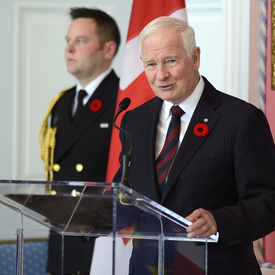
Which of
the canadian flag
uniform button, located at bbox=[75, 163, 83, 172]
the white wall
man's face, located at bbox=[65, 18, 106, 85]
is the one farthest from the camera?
the white wall

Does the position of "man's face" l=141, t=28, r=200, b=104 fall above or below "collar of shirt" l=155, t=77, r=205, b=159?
above

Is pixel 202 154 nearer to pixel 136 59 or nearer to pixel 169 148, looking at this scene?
pixel 169 148

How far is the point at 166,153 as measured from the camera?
6.68ft

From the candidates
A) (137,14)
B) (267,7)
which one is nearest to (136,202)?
(267,7)

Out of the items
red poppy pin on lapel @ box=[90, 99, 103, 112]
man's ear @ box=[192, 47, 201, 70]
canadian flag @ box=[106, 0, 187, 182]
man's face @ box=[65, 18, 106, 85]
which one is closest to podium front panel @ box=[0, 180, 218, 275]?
man's ear @ box=[192, 47, 201, 70]

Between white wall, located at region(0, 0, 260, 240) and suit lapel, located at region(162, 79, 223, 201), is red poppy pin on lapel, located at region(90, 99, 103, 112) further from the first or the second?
white wall, located at region(0, 0, 260, 240)

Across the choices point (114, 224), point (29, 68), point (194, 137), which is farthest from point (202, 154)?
point (29, 68)

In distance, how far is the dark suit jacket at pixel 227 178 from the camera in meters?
1.90

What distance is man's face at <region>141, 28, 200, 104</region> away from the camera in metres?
2.05

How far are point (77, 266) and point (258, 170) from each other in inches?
21.7

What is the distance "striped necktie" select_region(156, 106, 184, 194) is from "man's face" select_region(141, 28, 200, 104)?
0.04 m

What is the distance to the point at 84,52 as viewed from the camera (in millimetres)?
3662

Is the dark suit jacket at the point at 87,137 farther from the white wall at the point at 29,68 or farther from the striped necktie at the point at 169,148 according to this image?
the white wall at the point at 29,68

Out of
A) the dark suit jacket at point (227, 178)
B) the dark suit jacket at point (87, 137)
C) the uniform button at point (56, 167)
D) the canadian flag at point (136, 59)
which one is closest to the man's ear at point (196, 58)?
the dark suit jacket at point (227, 178)
